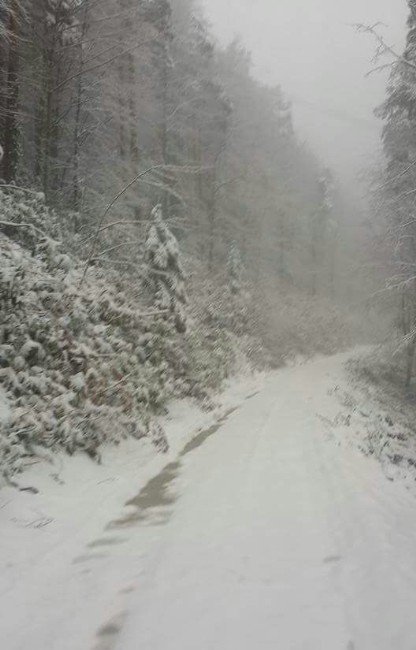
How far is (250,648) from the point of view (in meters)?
3.16

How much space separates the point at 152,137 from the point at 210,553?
75.0 ft

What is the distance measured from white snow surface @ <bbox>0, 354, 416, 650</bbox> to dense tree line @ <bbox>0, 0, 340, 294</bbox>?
4953 mm

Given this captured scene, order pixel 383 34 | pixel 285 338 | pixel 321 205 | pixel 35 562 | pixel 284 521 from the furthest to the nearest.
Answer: pixel 321 205
pixel 285 338
pixel 383 34
pixel 284 521
pixel 35 562

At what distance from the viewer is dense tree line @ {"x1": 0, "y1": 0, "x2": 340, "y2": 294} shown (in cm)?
1286

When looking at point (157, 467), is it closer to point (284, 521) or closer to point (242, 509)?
point (242, 509)

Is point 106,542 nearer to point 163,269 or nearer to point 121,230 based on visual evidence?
point 163,269

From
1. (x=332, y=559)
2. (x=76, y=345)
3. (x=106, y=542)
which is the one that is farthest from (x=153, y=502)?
(x=76, y=345)

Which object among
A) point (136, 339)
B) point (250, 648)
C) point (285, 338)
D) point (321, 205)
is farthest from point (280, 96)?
point (250, 648)

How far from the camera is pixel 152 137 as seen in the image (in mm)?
23906

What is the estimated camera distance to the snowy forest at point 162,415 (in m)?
3.74

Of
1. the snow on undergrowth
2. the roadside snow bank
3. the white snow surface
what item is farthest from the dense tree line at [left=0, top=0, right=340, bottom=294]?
the white snow surface

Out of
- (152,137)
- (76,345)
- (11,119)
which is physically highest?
(152,137)

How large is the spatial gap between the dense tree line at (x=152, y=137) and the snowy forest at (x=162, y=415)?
17 cm

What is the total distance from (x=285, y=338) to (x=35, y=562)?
24.2 metres
